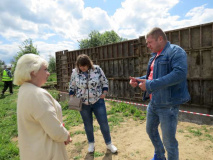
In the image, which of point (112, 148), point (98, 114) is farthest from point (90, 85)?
point (112, 148)

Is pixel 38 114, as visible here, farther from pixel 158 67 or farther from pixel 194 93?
pixel 194 93

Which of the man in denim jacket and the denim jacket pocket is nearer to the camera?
the man in denim jacket

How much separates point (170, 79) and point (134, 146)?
225 centimetres

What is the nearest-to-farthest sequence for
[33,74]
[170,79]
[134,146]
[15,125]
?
[33,74] → [170,79] → [134,146] → [15,125]

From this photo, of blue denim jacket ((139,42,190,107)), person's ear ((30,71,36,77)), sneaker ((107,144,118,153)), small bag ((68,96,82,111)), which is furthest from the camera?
sneaker ((107,144,118,153))

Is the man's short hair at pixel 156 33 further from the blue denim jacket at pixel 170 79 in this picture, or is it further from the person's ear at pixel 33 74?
the person's ear at pixel 33 74

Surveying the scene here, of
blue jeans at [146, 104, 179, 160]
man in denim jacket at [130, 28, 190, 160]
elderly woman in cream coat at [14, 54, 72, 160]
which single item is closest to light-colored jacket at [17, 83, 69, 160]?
elderly woman in cream coat at [14, 54, 72, 160]

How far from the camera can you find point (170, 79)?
178cm

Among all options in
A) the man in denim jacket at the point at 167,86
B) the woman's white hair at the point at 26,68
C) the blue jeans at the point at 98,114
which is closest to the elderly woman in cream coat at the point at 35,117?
the woman's white hair at the point at 26,68

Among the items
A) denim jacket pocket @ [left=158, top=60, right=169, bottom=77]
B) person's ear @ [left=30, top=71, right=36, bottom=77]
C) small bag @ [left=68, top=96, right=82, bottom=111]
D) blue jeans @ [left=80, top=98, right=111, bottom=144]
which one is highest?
denim jacket pocket @ [left=158, top=60, right=169, bottom=77]

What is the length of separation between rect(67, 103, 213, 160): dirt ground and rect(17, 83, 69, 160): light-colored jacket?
1862 millimetres

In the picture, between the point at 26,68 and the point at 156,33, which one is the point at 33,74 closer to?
the point at 26,68

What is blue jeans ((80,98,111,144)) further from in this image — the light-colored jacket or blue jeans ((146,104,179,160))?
the light-colored jacket

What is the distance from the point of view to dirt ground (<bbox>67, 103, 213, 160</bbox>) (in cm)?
305
